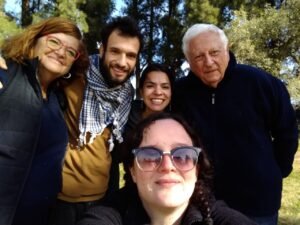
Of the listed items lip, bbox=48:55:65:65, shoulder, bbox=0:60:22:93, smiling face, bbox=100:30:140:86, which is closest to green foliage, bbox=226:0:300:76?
smiling face, bbox=100:30:140:86

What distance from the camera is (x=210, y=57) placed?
2.86m

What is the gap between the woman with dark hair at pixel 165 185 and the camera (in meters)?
1.71

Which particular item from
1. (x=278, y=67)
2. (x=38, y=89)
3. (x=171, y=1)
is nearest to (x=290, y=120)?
(x=38, y=89)

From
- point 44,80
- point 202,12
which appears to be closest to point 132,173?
point 44,80

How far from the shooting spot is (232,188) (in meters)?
2.81

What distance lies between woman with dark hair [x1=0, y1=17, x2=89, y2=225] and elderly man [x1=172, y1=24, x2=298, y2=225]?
78 centimetres

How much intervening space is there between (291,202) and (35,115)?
5295 mm

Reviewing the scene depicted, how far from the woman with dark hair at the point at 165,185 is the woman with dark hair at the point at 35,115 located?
511mm

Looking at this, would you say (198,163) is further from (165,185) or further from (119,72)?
(119,72)

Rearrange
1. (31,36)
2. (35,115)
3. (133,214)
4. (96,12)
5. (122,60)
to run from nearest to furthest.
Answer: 1. (133,214)
2. (35,115)
3. (31,36)
4. (122,60)
5. (96,12)

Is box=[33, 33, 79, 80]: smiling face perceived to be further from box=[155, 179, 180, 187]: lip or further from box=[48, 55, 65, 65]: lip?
box=[155, 179, 180, 187]: lip

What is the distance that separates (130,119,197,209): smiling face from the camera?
169 cm

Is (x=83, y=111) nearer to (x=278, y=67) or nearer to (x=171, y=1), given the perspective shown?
(x=278, y=67)

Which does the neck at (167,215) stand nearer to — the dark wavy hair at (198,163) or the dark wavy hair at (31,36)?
the dark wavy hair at (198,163)
